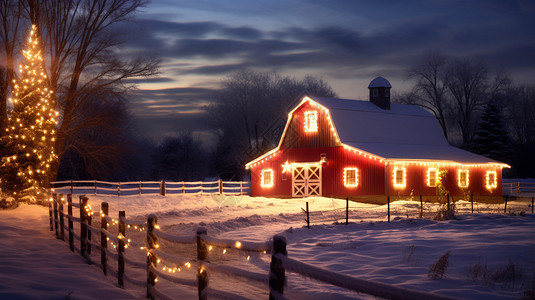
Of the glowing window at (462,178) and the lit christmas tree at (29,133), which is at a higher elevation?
the lit christmas tree at (29,133)

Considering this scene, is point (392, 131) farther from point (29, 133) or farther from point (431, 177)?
point (29, 133)

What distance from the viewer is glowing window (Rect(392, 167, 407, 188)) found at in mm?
35469

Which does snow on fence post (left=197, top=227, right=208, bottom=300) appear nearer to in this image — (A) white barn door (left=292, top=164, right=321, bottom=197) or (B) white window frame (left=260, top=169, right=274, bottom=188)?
(A) white barn door (left=292, top=164, right=321, bottom=197)

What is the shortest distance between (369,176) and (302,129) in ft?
20.5

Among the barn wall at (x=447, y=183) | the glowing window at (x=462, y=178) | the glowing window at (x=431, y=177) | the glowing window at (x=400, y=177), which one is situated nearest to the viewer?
the barn wall at (x=447, y=183)

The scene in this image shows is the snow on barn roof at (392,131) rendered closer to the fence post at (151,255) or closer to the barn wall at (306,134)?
the barn wall at (306,134)

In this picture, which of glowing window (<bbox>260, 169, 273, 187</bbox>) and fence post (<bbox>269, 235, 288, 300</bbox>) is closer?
fence post (<bbox>269, 235, 288, 300</bbox>)

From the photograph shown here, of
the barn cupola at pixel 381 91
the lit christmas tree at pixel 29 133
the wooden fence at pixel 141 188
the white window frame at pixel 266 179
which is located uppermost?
the barn cupola at pixel 381 91

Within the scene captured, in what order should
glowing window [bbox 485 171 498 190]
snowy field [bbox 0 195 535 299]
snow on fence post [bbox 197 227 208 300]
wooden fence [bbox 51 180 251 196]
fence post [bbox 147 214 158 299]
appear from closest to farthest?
snow on fence post [bbox 197 227 208 300], snowy field [bbox 0 195 535 299], fence post [bbox 147 214 158 299], wooden fence [bbox 51 180 251 196], glowing window [bbox 485 171 498 190]

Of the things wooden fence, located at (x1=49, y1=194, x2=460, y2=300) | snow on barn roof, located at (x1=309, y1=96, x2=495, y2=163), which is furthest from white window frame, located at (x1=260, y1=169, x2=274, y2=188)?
wooden fence, located at (x1=49, y1=194, x2=460, y2=300)

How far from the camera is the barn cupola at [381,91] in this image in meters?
43.4

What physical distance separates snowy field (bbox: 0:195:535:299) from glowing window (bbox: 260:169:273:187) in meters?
18.2

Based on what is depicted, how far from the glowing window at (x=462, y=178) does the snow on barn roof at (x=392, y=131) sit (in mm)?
834

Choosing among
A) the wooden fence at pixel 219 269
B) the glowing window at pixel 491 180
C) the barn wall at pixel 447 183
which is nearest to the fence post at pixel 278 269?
the wooden fence at pixel 219 269
